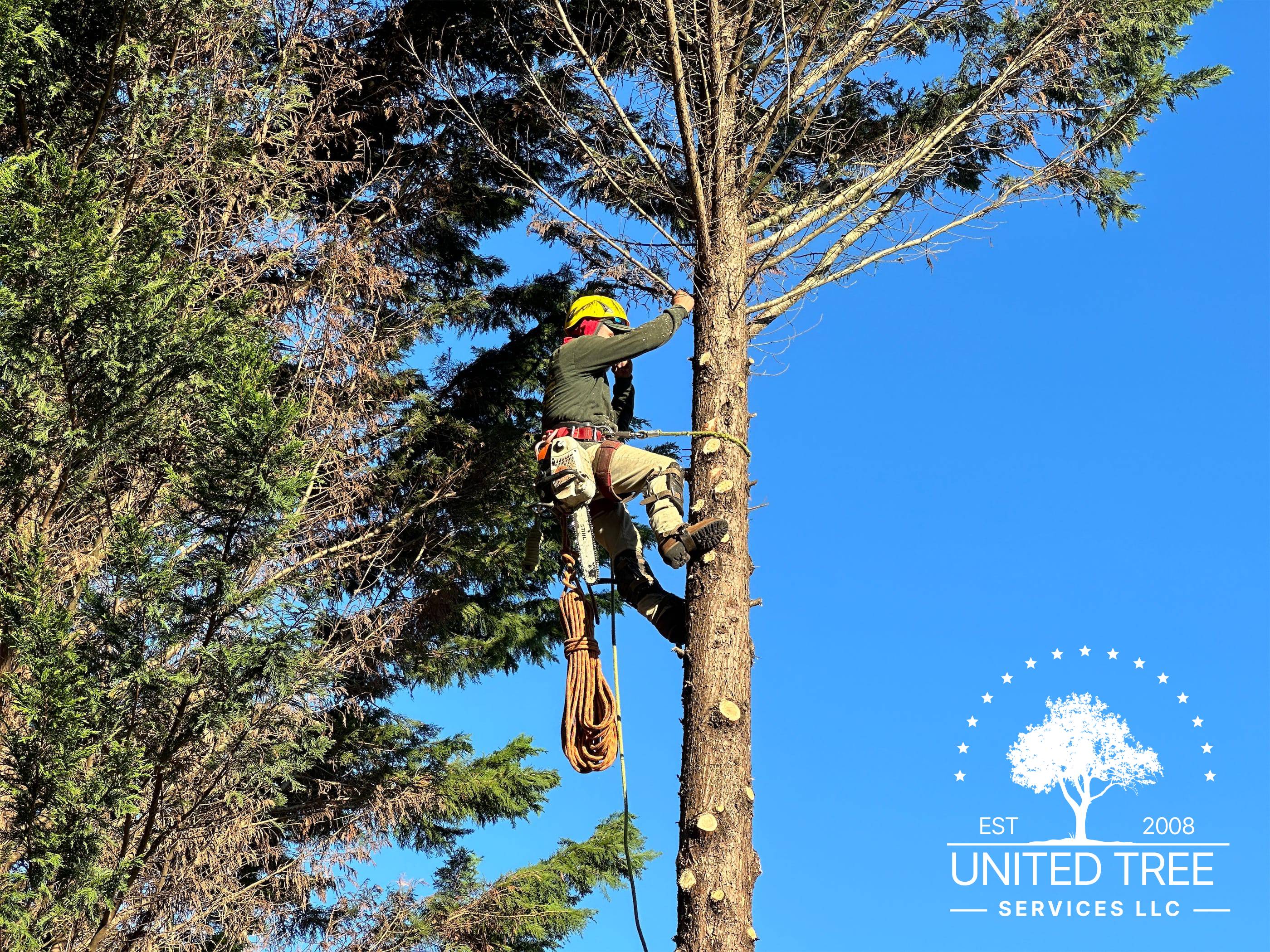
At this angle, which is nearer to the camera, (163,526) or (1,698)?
(1,698)

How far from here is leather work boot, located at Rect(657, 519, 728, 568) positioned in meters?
→ 7.22

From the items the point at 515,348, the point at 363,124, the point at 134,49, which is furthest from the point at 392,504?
the point at 134,49

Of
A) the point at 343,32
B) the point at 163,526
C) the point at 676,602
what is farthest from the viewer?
the point at 343,32

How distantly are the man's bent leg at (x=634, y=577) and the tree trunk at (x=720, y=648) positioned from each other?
1.32ft

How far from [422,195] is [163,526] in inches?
189

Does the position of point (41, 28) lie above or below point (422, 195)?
below

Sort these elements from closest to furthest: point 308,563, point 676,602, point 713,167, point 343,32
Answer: point 676,602, point 713,167, point 308,563, point 343,32

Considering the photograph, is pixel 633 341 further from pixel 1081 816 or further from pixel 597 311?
pixel 1081 816

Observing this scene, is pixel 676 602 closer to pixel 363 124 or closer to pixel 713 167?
pixel 713 167

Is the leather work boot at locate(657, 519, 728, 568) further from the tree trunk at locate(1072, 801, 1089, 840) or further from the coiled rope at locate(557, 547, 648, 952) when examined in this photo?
the tree trunk at locate(1072, 801, 1089, 840)

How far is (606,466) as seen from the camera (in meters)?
7.80

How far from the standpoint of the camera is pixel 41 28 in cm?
855

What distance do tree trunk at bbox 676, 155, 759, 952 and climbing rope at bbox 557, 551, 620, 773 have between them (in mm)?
529

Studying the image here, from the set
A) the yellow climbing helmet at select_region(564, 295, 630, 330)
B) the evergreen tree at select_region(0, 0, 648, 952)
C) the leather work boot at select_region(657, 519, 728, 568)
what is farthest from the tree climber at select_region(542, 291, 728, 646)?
the evergreen tree at select_region(0, 0, 648, 952)
